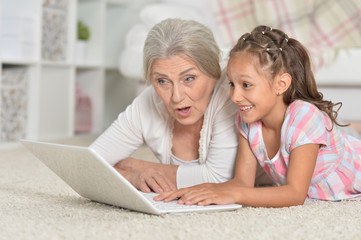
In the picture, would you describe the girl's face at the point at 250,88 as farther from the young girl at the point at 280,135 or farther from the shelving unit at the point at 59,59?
the shelving unit at the point at 59,59

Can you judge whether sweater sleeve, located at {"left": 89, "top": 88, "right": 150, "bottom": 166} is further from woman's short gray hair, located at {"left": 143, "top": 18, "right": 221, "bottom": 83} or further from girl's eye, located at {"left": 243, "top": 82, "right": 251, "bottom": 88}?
girl's eye, located at {"left": 243, "top": 82, "right": 251, "bottom": 88}

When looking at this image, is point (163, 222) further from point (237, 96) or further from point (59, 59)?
point (59, 59)

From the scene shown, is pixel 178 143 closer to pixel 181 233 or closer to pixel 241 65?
pixel 241 65

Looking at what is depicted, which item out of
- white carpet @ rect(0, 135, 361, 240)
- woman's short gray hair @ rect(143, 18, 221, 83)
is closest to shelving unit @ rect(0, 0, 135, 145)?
woman's short gray hair @ rect(143, 18, 221, 83)

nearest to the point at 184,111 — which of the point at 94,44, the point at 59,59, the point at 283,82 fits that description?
the point at 283,82

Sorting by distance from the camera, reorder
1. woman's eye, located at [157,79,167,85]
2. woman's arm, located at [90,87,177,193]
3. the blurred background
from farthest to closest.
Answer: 1. the blurred background
2. woman's arm, located at [90,87,177,193]
3. woman's eye, located at [157,79,167,85]

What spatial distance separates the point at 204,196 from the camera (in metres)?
1.25

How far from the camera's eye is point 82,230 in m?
1.05

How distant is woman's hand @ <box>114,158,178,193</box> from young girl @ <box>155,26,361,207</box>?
126 millimetres

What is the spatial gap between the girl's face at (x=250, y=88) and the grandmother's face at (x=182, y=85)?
11 cm

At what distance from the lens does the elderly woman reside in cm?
144

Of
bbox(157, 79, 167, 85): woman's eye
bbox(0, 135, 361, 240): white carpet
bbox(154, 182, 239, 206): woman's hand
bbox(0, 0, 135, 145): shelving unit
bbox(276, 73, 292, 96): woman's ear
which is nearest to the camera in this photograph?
bbox(0, 135, 361, 240): white carpet

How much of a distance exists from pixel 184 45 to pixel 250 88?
0.71ft

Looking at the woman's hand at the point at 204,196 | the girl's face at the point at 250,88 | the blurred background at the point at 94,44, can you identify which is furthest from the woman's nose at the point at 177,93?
the blurred background at the point at 94,44
